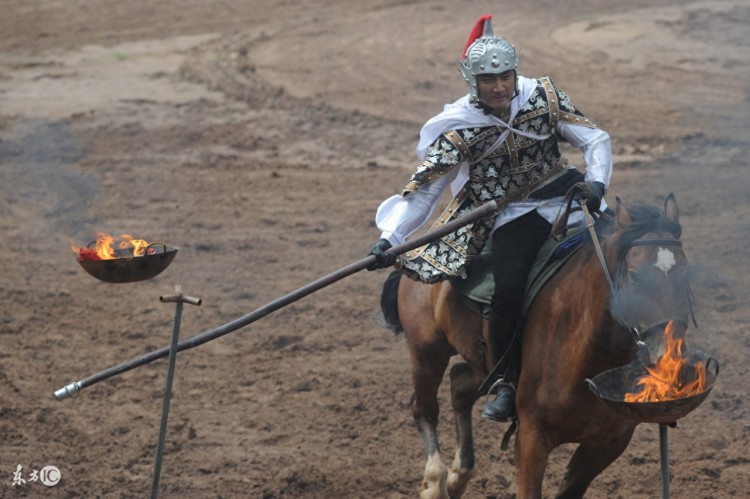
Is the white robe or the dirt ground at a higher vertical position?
the white robe

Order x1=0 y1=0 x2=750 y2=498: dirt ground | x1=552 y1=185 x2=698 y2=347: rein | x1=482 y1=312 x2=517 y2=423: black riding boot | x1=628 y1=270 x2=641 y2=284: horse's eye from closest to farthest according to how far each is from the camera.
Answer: x1=552 y1=185 x2=698 y2=347: rein < x1=628 y1=270 x2=641 y2=284: horse's eye < x1=482 y1=312 x2=517 y2=423: black riding boot < x1=0 y1=0 x2=750 y2=498: dirt ground

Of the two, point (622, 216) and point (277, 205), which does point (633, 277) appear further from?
point (277, 205)

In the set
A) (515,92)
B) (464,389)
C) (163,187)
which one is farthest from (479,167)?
(163,187)

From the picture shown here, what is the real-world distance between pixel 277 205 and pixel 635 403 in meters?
8.38

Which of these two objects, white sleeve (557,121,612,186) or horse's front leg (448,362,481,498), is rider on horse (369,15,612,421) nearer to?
white sleeve (557,121,612,186)

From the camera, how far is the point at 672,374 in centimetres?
449

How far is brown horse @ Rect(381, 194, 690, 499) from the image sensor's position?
15.6ft

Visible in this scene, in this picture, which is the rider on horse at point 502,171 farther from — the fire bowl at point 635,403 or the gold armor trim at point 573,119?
the fire bowl at point 635,403

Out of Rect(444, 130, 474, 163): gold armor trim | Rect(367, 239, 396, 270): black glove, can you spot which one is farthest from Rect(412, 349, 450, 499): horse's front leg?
Rect(444, 130, 474, 163): gold armor trim

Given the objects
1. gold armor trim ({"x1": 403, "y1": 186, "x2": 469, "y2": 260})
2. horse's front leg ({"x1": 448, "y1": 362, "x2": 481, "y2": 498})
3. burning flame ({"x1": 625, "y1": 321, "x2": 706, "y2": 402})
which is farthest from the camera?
horse's front leg ({"x1": 448, "y1": 362, "x2": 481, "y2": 498})

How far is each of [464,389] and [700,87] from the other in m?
9.94

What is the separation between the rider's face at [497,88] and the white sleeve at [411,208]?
48cm

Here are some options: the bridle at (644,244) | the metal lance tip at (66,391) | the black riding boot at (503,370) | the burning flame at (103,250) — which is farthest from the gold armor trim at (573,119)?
the metal lance tip at (66,391)

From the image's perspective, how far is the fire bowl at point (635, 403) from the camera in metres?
4.25
